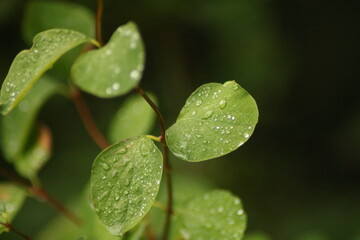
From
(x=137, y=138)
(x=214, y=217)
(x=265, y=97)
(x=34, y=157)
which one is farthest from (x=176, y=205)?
(x=265, y=97)

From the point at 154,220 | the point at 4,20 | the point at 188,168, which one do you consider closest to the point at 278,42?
the point at 188,168

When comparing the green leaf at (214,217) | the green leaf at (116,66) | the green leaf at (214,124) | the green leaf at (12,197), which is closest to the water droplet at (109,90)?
the green leaf at (116,66)

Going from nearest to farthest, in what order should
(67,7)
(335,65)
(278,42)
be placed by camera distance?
(67,7) < (278,42) < (335,65)

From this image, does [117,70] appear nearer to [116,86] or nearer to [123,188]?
[116,86]

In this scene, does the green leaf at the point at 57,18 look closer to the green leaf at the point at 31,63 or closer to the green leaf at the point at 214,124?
the green leaf at the point at 31,63

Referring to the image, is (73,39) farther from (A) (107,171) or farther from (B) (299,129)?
(B) (299,129)

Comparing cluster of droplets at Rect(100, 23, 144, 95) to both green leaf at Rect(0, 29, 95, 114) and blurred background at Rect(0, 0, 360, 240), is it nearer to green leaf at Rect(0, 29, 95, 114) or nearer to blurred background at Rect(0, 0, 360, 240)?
green leaf at Rect(0, 29, 95, 114)

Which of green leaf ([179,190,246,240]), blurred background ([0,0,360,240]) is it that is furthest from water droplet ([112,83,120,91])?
blurred background ([0,0,360,240])
